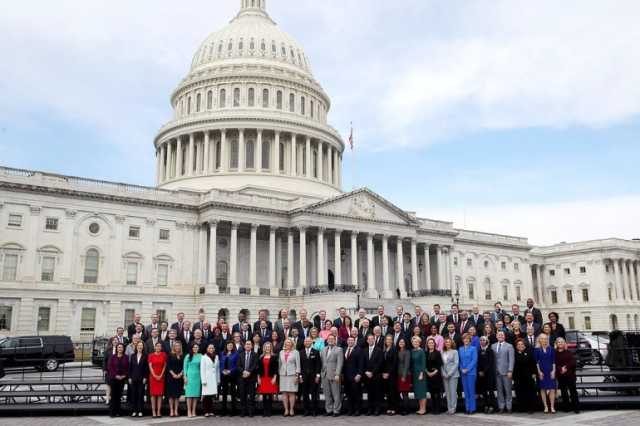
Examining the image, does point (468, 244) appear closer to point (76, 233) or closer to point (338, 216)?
point (338, 216)

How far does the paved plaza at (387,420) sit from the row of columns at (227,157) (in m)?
54.5

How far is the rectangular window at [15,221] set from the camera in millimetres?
47156

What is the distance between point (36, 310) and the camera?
4697 cm

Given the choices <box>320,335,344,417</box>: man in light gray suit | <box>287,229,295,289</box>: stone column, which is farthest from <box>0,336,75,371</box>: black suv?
<box>287,229,295,289</box>: stone column

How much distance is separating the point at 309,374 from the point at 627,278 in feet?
288

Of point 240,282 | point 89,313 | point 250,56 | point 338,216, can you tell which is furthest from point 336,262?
point 250,56

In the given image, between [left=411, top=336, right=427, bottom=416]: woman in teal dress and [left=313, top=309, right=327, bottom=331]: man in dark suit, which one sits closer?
[left=411, top=336, right=427, bottom=416]: woman in teal dress

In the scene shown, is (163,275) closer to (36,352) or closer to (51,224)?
(51,224)

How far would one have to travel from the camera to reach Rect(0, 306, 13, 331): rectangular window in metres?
45.5

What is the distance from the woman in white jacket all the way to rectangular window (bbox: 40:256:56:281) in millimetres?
→ 36770

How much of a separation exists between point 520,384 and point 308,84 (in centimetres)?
6705

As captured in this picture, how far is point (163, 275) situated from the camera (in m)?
54.0

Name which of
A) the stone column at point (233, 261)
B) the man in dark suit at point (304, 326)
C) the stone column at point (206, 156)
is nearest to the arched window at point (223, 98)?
the stone column at point (206, 156)

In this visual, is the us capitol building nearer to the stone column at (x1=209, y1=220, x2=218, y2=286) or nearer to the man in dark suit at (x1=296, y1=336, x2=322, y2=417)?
the stone column at (x1=209, y1=220, x2=218, y2=286)
